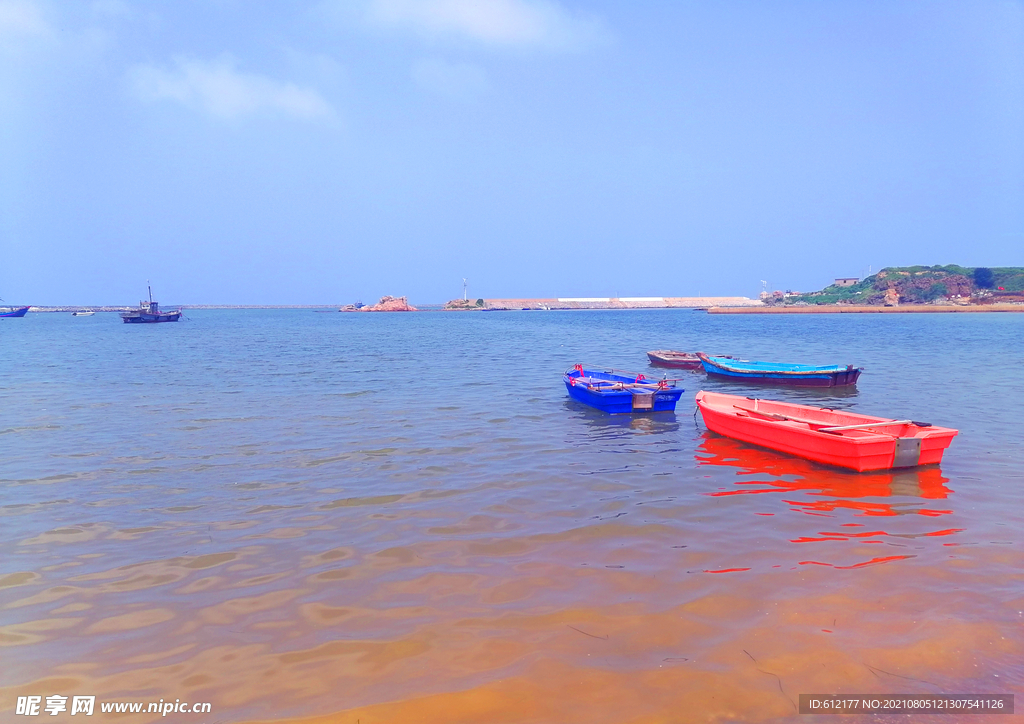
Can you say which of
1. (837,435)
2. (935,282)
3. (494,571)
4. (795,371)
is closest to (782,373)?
(795,371)

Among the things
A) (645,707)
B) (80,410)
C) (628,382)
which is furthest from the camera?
(628,382)

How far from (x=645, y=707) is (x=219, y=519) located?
24.4 feet

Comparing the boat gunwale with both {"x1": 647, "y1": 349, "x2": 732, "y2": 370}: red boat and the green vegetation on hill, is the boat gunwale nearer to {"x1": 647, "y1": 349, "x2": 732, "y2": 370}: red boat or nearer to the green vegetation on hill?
{"x1": 647, "y1": 349, "x2": 732, "y2": 370}: red boat

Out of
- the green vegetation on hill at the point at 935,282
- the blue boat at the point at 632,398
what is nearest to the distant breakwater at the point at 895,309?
the green vegetation on hill at the point at 935,282

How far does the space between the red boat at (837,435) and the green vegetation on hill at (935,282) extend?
5475 inches

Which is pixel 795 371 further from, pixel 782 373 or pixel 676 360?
pixel 676 360

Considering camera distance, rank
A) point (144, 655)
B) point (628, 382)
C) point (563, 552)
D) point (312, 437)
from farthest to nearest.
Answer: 1. point (628, 382)
2. point (312, 437)
3. point (563, 552)
4. point (144, 655)

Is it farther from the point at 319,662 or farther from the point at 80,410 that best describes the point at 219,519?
the point at 80,410

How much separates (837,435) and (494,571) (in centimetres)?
811

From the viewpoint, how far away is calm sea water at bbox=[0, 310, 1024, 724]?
5340 millimetres

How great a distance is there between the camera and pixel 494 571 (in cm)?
754

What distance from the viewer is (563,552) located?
8.09 metres

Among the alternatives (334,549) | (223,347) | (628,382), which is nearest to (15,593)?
(334,549)

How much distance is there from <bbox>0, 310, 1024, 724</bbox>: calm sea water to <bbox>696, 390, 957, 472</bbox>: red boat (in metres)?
0.37
